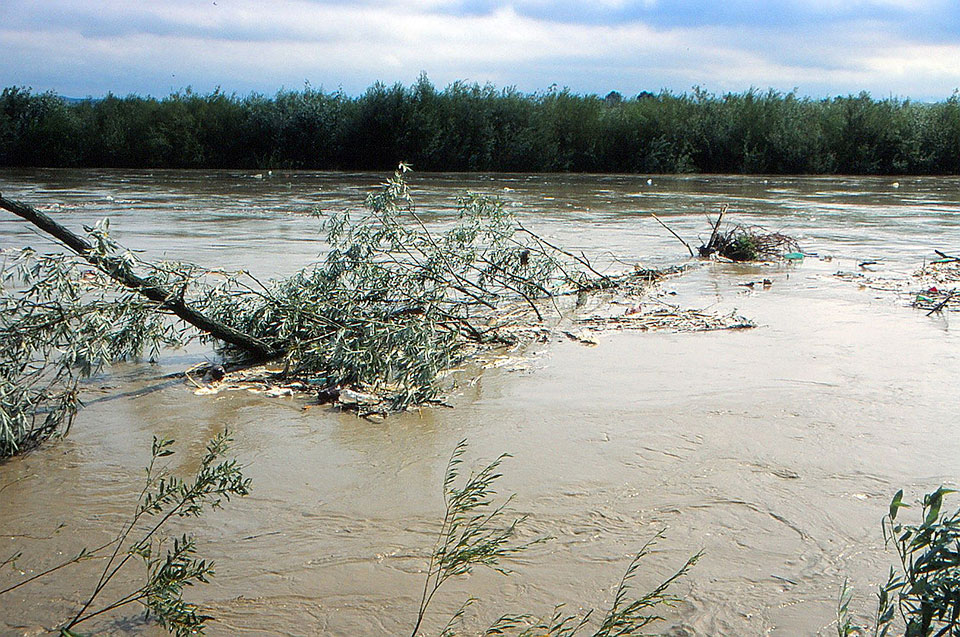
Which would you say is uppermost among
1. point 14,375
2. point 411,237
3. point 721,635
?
point 411,237

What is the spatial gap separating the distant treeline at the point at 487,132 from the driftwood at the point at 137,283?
103ft

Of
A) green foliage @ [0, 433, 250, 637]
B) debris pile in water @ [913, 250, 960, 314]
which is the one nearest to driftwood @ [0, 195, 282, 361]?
green foliage @ [0, 433, 250, 637]

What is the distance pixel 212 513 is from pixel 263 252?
28.6 feet

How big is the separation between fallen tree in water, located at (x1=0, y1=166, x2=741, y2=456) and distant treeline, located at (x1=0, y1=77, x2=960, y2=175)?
30.0 m

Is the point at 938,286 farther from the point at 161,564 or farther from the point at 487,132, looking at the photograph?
the point at 487,132

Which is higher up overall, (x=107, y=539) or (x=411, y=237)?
(x=411, y=237)

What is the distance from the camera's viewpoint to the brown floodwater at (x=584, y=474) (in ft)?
12.1

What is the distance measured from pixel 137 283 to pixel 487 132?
3306cm

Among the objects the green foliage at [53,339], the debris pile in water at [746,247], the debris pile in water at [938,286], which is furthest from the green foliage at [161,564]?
the debris pile in water at [746,247]

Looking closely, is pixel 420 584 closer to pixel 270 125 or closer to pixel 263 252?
pixel 263 252

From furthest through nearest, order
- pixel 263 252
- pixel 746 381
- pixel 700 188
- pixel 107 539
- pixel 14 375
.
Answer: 1. pixel 700 188
2. pixel 263 252
3. pixel 746 381
4. pixel 14 375
5. pixel 107 539

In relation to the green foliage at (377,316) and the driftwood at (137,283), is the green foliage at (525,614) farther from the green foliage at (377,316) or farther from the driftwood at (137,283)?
the driftwood at (137,283)

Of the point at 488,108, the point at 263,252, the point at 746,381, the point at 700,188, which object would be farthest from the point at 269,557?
the point at 488,108

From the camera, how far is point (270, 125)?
132 ft
